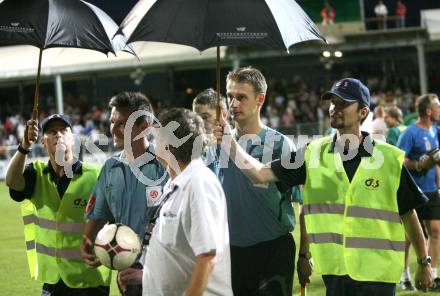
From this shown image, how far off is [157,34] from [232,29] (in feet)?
1.81

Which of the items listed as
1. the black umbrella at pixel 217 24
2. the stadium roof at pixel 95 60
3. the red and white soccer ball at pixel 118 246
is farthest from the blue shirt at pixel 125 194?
the stadium roof at pixel 95 60

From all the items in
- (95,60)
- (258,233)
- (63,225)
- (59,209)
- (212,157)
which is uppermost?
(95,60)

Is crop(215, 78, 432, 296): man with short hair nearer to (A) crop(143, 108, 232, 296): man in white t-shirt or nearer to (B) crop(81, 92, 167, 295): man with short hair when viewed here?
(B) crop(81, 92, 167, 295): man with short hair

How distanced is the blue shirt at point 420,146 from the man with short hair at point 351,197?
4.83 meters

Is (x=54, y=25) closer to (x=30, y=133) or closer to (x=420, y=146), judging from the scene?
(x=30, y=133)

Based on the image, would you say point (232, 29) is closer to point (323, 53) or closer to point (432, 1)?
point (323, 53)

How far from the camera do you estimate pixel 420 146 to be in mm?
11242

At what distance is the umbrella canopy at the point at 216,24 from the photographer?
6.17m

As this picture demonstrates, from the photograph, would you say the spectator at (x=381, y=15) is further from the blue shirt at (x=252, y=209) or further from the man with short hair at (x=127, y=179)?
the man with short hair at (x=127, y=179)

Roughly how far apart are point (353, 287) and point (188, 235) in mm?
1822

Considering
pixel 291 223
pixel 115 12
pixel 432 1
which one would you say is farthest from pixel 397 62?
pixel 291 223

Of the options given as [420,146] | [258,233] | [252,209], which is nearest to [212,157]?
[252,209]

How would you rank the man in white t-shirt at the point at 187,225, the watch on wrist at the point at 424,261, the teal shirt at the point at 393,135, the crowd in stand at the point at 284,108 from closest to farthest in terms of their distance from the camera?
the man in white t-shirt at the point at 187,225 < the watch on wrist at the point at 424,261 < the teal shirt at the point at 393,135 < the crowd in stand at the point at 284,108

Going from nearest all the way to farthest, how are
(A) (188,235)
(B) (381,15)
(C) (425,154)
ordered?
1. (A) (188,235)
2. (C) (425,154)
3. (B) (381,15)
